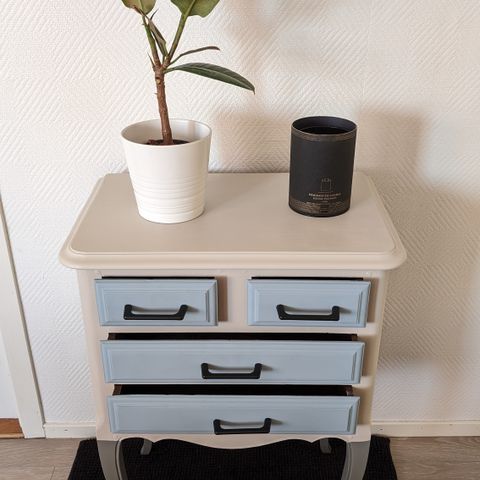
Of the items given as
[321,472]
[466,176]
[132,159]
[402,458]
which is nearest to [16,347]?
[132,159]

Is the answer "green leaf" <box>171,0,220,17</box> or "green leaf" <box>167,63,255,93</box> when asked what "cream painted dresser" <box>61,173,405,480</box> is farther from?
"green leaf" <box>171,0,220,17</box>

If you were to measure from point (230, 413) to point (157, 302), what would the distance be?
0.85 feet

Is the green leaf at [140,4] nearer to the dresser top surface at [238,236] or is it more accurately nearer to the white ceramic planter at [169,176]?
the white ceramic planter at [169,176]

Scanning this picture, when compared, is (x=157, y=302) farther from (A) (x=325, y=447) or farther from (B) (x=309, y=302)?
(A) (x=325, y=447)

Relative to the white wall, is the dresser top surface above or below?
above

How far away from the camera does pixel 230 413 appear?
3.34 feet

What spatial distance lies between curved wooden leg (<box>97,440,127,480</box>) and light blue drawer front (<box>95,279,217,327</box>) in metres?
0.29

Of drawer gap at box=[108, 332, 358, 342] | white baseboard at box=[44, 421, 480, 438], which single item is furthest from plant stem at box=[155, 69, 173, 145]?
white baseboard at box=[44, 421, 480, 438]

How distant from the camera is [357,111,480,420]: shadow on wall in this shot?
1188 mm

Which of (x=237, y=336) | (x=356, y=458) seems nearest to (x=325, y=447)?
(x=356, y=458)

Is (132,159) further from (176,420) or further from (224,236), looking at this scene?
(176,420)

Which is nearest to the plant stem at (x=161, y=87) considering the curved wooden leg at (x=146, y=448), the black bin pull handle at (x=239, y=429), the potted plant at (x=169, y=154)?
the potted plant at (x=169, y=154)

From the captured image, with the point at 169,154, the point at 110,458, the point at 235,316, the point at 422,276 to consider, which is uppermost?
the point at 169,154

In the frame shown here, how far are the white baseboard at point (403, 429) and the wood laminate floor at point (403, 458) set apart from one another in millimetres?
13
